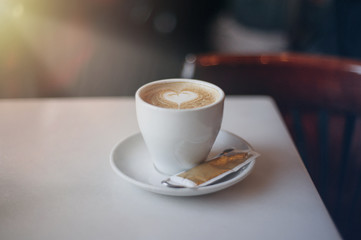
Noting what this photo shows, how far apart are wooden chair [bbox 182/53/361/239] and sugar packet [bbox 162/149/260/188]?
1.30ft

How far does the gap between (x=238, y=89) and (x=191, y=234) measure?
2.06ft

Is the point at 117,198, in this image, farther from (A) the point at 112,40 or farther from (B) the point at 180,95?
(A) the point at 112,40

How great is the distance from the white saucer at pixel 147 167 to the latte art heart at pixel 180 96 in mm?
102

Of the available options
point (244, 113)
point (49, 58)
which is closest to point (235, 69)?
point (244, 113)

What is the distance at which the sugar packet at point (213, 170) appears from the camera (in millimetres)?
550

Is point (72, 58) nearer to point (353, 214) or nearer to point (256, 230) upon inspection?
point (353, 214)

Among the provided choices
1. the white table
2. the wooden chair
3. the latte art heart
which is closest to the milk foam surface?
the latte art heart

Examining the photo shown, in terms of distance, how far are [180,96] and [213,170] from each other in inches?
5.8

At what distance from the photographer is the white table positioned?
0.50 metres

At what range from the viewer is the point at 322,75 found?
1004 millimetres

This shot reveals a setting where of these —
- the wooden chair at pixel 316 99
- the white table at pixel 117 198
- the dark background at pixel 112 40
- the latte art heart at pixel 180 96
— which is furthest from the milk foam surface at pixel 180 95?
the dark background at pixel 112 40

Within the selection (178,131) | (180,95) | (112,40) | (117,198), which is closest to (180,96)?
(180,95)

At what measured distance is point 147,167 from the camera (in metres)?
0.63

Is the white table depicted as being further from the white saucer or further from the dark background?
the dark background
